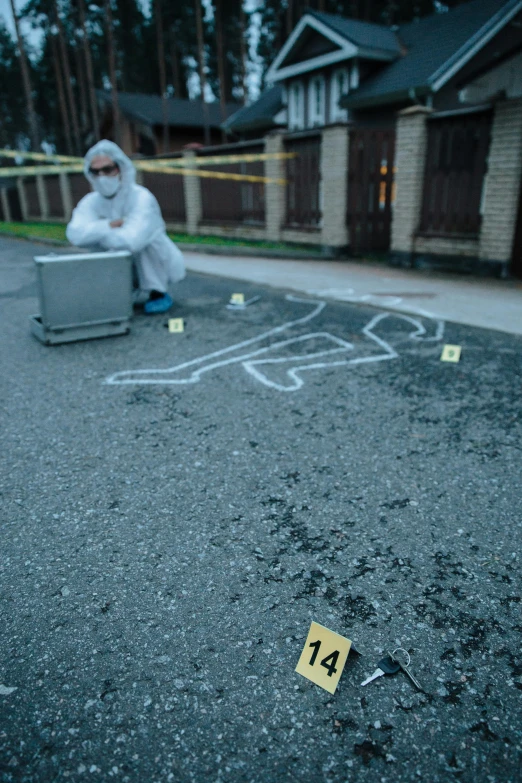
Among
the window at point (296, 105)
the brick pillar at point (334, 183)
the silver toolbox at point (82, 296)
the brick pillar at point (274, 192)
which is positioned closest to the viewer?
the silver toolbox at point (82, 296)

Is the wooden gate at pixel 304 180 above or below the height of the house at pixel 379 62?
below

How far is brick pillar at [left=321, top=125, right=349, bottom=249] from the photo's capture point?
34.8 ft

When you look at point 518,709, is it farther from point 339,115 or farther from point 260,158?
point 339,115

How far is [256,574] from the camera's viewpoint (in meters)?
2.17

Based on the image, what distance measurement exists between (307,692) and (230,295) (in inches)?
255

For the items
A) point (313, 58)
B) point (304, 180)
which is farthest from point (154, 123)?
point (304, 180)

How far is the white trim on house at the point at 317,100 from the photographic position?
1969 cm

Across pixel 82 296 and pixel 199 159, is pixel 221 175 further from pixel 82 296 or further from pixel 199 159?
pixel 82 296

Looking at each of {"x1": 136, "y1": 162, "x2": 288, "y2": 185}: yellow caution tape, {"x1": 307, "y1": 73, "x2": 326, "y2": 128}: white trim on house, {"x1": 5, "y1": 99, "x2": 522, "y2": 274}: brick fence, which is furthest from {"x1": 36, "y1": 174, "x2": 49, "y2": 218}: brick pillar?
{"x1": 307, "y1": 73, "x2": 326, "y2": 128}: white trim on house

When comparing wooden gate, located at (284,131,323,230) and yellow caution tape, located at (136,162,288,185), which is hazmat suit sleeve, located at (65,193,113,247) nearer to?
wooden gate, located at (284,131,323,230)

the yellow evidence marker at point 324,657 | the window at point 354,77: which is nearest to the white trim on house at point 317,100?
the window at point 354,77

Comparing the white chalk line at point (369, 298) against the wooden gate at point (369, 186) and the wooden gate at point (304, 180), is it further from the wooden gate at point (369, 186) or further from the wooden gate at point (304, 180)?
the wooden gate at point (304, 180)

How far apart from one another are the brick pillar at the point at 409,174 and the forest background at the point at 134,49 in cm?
2045

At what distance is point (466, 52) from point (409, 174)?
8892 mm
